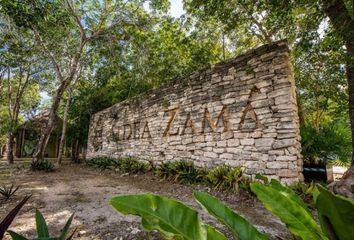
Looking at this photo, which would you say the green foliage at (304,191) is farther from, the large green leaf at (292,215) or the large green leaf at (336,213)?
the large green leaf at (336,213)

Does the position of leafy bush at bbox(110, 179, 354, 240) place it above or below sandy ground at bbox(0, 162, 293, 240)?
above

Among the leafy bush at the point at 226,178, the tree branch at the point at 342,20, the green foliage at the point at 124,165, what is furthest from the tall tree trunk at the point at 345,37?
the green foliage at the point at 124,165

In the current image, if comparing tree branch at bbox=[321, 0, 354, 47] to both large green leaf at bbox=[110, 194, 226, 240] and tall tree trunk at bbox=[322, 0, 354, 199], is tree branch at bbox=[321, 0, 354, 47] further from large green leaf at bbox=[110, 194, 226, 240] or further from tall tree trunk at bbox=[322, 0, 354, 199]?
large green leaf at bbox=[110, 194, 226, 240]

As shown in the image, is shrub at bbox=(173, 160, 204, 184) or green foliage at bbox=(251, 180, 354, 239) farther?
shrub at bbox=(173, 160, 204, 184)

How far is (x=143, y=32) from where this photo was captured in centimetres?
962

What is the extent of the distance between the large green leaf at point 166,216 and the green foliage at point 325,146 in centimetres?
559

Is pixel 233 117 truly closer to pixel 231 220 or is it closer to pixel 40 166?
pixel 231 220

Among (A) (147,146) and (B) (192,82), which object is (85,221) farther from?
(A) (147,146)

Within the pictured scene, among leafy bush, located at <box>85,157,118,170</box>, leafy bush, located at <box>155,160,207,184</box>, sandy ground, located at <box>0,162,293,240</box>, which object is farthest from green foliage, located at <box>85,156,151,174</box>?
sandy ground, located at <box>0,162,293,240</box>

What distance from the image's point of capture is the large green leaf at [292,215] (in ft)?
2.95

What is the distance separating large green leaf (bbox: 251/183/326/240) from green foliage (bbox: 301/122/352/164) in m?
5.32

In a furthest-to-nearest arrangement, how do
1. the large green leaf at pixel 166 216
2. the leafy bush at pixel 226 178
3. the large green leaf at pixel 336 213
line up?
1. the leafy bush at pixel 226 178
2. the large green leaf at pixel 166 216
3. the large green leaf at pixel 336 213

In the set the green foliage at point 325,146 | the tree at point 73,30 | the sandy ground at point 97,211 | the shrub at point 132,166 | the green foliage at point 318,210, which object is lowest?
the sandy ground at point 97,211

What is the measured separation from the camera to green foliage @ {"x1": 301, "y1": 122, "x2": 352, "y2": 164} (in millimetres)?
5617
